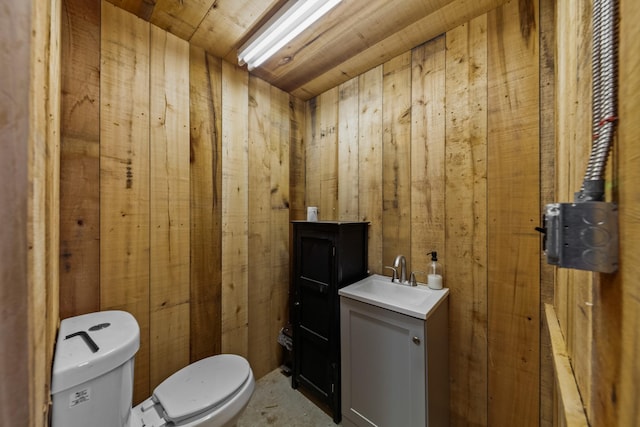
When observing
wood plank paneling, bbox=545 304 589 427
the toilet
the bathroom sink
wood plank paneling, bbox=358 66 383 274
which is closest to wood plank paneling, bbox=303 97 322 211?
wood plank paneling, bbox=358 66 383 274

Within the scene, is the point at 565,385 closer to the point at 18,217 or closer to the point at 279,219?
the point at 18,217

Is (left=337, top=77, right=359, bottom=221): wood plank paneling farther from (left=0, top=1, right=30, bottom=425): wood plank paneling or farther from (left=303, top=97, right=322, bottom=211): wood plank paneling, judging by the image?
(left=0, top=1, right=30, bottom=425): wood plank paneling

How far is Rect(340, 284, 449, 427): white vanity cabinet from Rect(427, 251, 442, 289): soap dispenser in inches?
3.6

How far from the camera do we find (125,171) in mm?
1312

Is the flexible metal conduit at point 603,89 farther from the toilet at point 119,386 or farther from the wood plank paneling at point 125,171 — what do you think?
the wood plank paneling at point 125,171

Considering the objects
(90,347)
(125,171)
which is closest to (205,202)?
(125,171)

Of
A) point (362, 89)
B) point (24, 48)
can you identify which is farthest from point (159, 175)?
point (362, 89)

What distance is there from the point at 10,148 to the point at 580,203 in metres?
0.99

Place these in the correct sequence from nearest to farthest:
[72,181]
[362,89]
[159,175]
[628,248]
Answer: [628,248] → [72,181] → [159,175] → [362,89]

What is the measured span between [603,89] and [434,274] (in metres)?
1.24

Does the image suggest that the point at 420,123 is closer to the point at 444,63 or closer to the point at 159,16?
the point at 444,63

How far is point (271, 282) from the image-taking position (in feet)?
6.58

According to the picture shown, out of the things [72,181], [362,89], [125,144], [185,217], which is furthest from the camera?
[362,89]

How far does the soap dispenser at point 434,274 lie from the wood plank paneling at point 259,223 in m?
1.23
